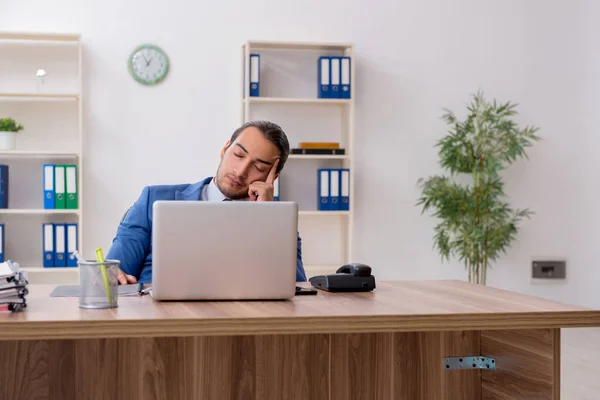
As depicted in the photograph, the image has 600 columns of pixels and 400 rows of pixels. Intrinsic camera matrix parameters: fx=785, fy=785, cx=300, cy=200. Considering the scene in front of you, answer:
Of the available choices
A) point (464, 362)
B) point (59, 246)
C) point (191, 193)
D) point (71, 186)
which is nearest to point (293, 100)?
point (71, 186)

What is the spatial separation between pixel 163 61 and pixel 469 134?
212cm

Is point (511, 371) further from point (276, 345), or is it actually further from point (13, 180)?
point (13, 180)

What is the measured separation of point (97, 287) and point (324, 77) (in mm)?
3630

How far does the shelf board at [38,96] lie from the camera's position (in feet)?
15.7

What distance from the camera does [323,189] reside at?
5082 mm

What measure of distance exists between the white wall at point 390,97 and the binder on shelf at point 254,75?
250 mm

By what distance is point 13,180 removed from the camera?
5.04m


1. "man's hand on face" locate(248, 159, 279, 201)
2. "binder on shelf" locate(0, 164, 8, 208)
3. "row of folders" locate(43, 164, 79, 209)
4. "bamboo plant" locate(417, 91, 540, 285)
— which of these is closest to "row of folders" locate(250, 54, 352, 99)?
"bamboo plant" locate(417, 91, 540, 285)

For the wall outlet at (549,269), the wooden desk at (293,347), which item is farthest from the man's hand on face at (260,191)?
the wall outlet at (549,269)

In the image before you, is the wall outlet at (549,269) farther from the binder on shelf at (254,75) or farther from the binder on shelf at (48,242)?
the binder on shelf at (48,242)

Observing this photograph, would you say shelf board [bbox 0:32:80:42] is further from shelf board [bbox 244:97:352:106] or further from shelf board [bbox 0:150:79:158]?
shelf board [bbox 244:97:352:106]

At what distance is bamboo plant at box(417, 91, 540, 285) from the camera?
515cm

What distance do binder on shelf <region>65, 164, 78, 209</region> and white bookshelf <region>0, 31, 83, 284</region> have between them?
19 centimetres

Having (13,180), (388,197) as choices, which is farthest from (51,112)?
(388,197)
